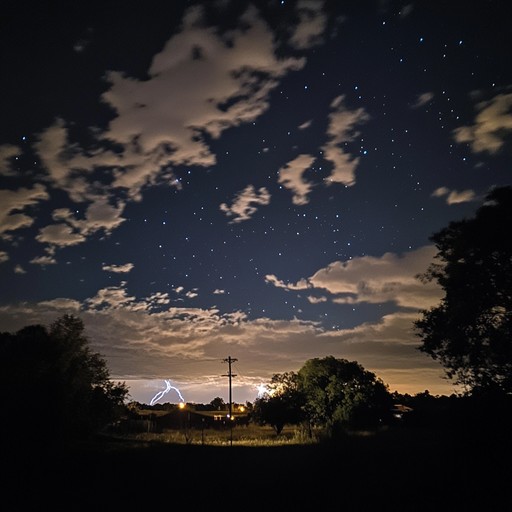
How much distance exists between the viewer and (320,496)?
10523mm

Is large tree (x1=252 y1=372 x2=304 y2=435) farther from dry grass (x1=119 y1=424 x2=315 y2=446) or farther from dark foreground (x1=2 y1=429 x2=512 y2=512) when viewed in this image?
dark foreground (x1=2 y1=429 x2=512 y2=512)

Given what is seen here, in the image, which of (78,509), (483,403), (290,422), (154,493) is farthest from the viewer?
(290,422)

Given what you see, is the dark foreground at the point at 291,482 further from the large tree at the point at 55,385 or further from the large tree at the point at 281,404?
the large tree at the point at 281,404

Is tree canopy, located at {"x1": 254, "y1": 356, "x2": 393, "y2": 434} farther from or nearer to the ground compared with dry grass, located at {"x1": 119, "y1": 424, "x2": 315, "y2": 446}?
farther from the ground

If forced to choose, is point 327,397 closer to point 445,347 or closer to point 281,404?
point 281,404

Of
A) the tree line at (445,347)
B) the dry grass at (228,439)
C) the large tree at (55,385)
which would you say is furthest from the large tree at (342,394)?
the large tree at (55,385)

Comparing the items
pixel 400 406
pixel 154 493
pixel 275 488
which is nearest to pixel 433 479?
pixel 275 488

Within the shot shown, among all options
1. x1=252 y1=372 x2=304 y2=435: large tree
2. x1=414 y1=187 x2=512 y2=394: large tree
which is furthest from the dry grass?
x1=414 y1=187 x2=512 y2=394: large tree

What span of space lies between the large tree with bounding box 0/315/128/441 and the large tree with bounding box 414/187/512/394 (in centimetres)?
2411

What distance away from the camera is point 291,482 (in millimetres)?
13047

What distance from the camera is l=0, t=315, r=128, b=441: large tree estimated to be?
2236 centimetres

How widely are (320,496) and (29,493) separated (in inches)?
337

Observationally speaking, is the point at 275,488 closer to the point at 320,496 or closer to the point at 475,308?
the point at 320,496

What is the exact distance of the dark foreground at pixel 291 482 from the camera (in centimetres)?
1002
